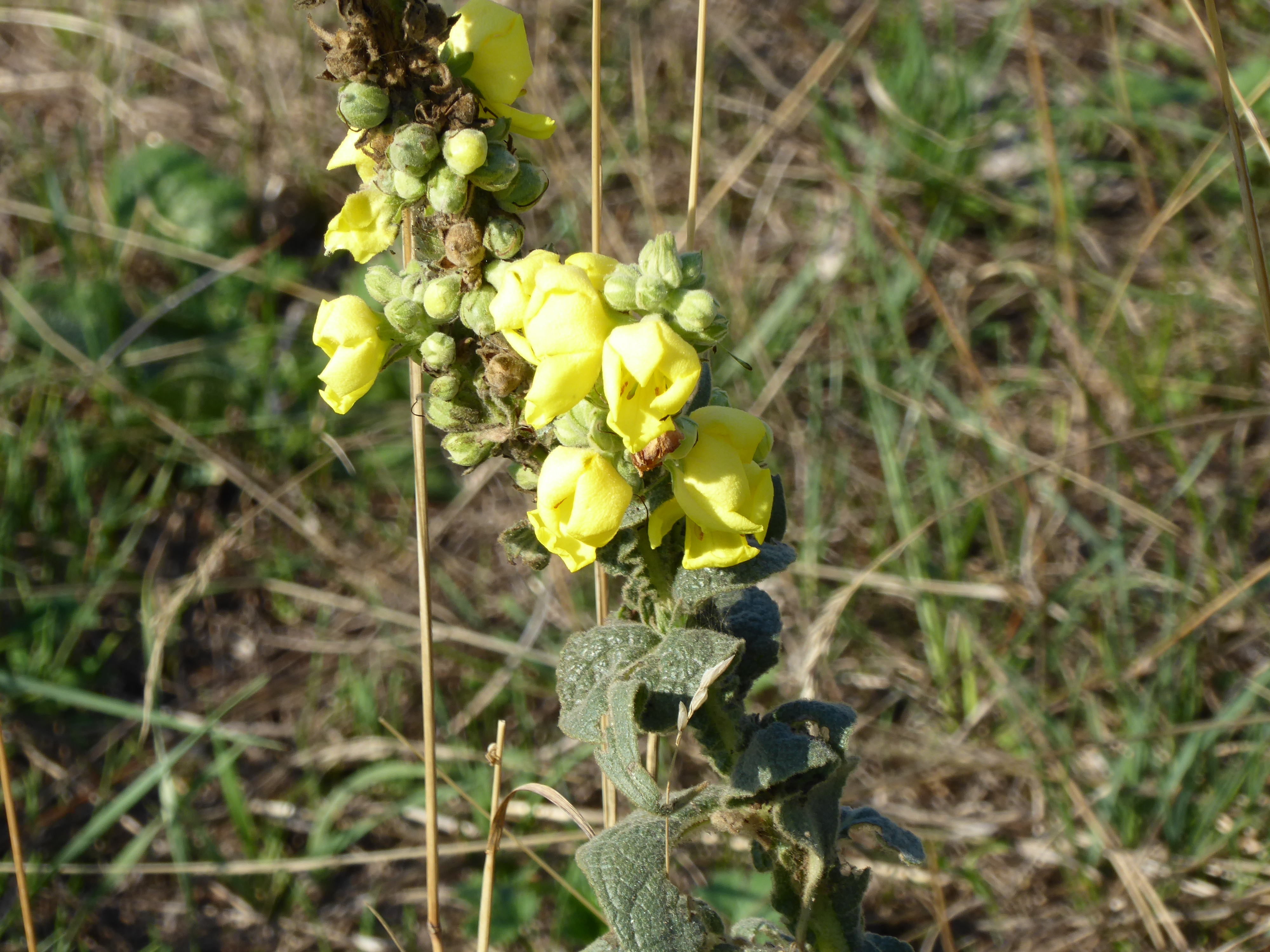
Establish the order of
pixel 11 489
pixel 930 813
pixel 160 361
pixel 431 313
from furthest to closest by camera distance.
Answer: pixel 160 361 → pixel 11 489 → pixel 930 813 → pixel 431 313

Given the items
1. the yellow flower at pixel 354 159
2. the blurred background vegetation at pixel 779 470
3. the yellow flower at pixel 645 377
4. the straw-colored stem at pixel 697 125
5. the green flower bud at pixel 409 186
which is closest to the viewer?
the yellow flower at pixel 645 377

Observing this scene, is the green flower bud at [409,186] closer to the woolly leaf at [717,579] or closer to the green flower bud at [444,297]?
the green flower bud at [444,297]

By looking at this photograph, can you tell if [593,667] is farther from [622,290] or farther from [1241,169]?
[1241,169]

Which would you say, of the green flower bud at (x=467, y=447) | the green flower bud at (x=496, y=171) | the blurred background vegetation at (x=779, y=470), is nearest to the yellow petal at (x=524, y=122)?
the green flower bud at (x=496, y=171)

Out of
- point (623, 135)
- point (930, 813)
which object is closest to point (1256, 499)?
point (930, 813)

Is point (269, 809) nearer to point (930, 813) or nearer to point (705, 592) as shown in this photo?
point (930, 813)

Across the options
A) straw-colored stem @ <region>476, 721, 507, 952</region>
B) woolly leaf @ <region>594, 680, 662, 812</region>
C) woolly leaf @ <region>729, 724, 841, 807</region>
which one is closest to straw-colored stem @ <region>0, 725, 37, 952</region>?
straw-colored stem @ <region>476, 721, 507, 952</region>

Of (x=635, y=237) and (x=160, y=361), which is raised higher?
(x=635, y=237)
